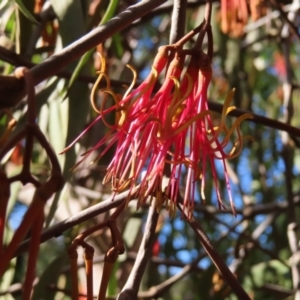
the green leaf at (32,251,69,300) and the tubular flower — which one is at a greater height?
the tubular flower

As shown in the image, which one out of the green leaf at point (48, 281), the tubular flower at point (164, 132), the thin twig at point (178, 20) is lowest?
the green leaf at point (48, 281)

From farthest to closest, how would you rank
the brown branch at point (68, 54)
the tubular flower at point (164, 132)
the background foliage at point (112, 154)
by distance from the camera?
the background foliage at point (112, 154)
the tubular flower at point (164, 132)
the brown branch at point (68, 54)

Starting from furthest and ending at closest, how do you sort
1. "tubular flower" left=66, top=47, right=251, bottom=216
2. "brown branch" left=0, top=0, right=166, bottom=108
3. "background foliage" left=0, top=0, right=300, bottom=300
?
"background foliage" left=0, top=0, right=300, bottom=300 < "tubular flower" left=66, top=47, right=251, bottom=216 < "brown branch" left=0, top=0, right=166, bottom=108

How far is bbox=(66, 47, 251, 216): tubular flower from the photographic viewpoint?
1.81 ft

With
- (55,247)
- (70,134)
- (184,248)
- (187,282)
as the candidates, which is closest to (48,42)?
(70,134)

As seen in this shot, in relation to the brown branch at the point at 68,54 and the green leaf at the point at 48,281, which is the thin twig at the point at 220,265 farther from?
the green leaf at the point at 48,281

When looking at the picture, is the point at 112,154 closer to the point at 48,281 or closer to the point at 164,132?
the point at 48,281

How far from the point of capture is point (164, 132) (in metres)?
0.55

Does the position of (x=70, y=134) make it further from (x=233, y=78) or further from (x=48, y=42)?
(x=233, y=78)

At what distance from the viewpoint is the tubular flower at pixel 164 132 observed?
553 millimetres

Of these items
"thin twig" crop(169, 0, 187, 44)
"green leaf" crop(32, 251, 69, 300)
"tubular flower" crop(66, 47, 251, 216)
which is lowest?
"green leaf" crop(32, 251, 69, 300)

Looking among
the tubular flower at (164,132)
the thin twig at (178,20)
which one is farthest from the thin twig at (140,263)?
the thin twig at (178,20)

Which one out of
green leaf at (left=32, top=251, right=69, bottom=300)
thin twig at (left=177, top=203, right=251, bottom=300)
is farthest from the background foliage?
thin twig at (left=177, top=203, right=251, bottom=300)

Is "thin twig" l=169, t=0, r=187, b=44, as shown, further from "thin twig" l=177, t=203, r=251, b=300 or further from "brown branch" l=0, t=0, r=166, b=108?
"thin twig" l=177, t=203, r=251, b=300
